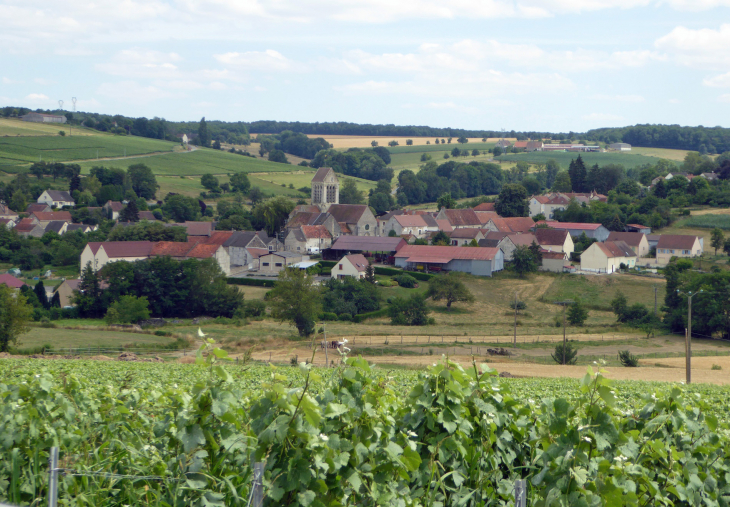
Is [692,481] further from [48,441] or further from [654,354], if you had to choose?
[654,354]

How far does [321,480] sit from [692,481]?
2.73 m

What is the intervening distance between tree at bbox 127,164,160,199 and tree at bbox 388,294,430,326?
7096 cm

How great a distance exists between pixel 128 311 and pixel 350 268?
72.7ft

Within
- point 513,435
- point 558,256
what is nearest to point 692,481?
point 513,435

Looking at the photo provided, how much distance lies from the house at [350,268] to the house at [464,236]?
17.6 meters

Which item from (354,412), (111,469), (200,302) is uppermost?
(354,412)

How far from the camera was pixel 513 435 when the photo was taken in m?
5.10

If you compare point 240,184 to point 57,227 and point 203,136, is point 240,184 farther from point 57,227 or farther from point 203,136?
point 203,136

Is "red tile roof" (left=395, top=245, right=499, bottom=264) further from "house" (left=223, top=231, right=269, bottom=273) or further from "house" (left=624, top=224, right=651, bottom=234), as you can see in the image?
"house" (left=624, top=224, right=651, bottom=234)

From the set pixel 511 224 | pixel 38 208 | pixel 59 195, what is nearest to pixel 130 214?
pixel 38 208

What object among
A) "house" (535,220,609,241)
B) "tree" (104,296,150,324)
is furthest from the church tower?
"tree" (104,296,150,324)

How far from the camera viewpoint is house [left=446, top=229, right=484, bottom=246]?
78.2 meters

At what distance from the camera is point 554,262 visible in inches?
2552

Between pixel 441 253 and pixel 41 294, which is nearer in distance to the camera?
pixel 41 294
